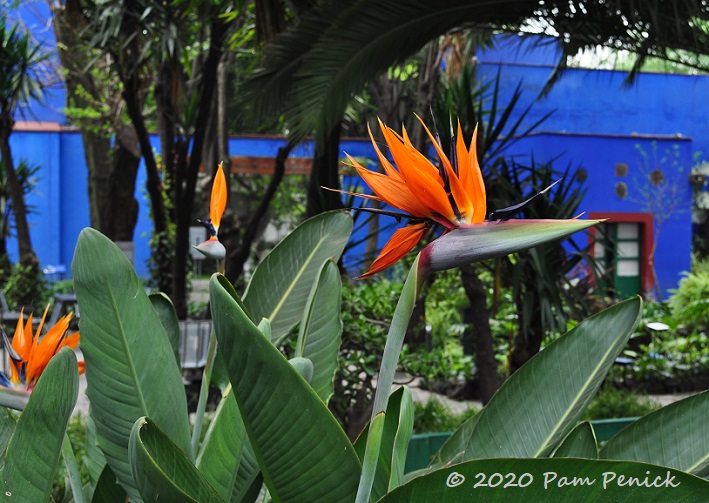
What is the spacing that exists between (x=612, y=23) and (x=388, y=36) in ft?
4.44

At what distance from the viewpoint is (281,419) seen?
1.02 m

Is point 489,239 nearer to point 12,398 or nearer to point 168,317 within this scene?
point 12,398

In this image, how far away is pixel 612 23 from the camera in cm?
501

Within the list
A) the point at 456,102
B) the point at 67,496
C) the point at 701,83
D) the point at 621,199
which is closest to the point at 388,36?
the point at 456,102

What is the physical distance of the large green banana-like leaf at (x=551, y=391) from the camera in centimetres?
135

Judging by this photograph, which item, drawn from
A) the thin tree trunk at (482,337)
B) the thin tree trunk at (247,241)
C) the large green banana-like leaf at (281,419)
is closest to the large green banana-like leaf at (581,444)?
the large green banana-like leaf at (281,419)

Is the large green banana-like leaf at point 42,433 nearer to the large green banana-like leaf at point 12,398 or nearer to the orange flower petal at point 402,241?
the large green banana-like leaf at point 12,398

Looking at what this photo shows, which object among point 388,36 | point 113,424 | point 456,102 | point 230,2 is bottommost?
point 113,424

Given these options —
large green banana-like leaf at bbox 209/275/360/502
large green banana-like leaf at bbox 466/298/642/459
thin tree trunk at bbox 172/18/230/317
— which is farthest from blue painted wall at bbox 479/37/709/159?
large green banana-like leaf at bbox 209/275/360/502

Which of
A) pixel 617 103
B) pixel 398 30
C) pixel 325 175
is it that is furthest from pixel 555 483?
pixel 617 103

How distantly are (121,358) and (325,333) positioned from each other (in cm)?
43

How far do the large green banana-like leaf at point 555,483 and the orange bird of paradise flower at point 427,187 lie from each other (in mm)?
243

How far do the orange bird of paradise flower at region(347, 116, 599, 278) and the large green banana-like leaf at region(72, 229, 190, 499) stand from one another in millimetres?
456

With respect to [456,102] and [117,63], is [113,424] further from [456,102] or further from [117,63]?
[117,63]
